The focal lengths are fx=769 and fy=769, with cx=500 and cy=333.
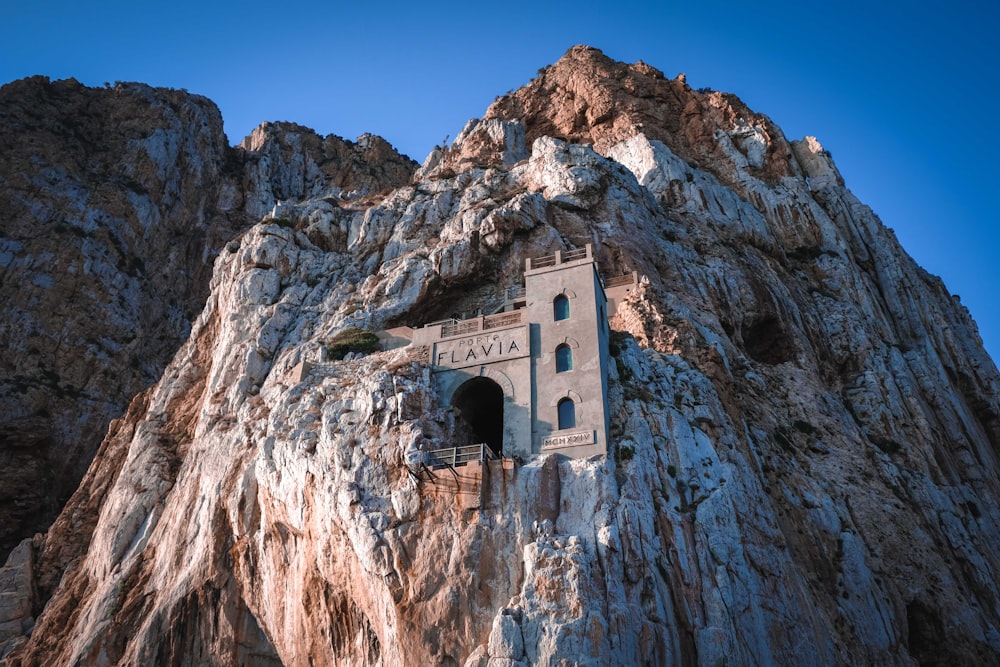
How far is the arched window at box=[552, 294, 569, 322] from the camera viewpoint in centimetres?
Answer: 3158

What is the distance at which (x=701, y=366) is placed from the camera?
3297 cm

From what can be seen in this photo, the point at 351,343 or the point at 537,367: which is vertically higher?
the point at 351,343

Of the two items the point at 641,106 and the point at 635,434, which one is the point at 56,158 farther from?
the point at 635,434

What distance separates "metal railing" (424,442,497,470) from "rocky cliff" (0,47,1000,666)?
0.67 meters

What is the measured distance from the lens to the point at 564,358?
30344 millimetres

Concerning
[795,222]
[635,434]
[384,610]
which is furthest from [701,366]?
[795,222]

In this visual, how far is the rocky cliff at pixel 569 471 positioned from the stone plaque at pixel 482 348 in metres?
1.41

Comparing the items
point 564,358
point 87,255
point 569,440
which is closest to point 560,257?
point 564,358

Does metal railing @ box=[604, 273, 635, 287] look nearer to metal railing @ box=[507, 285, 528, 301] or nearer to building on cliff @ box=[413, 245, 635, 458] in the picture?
metal railing @ box=[507, 285, 528, 301]

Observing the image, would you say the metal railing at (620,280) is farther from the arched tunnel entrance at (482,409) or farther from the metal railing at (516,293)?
the arched tunnel entrance at (482,409)

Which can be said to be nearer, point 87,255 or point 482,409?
point 482,409

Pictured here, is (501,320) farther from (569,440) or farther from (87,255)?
(87,255)

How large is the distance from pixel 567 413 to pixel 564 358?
2537mm

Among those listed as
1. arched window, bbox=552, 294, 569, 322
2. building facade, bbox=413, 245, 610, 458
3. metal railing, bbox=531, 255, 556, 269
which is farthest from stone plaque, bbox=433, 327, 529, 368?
metal railing, bbox=531, 255, 556, 269
